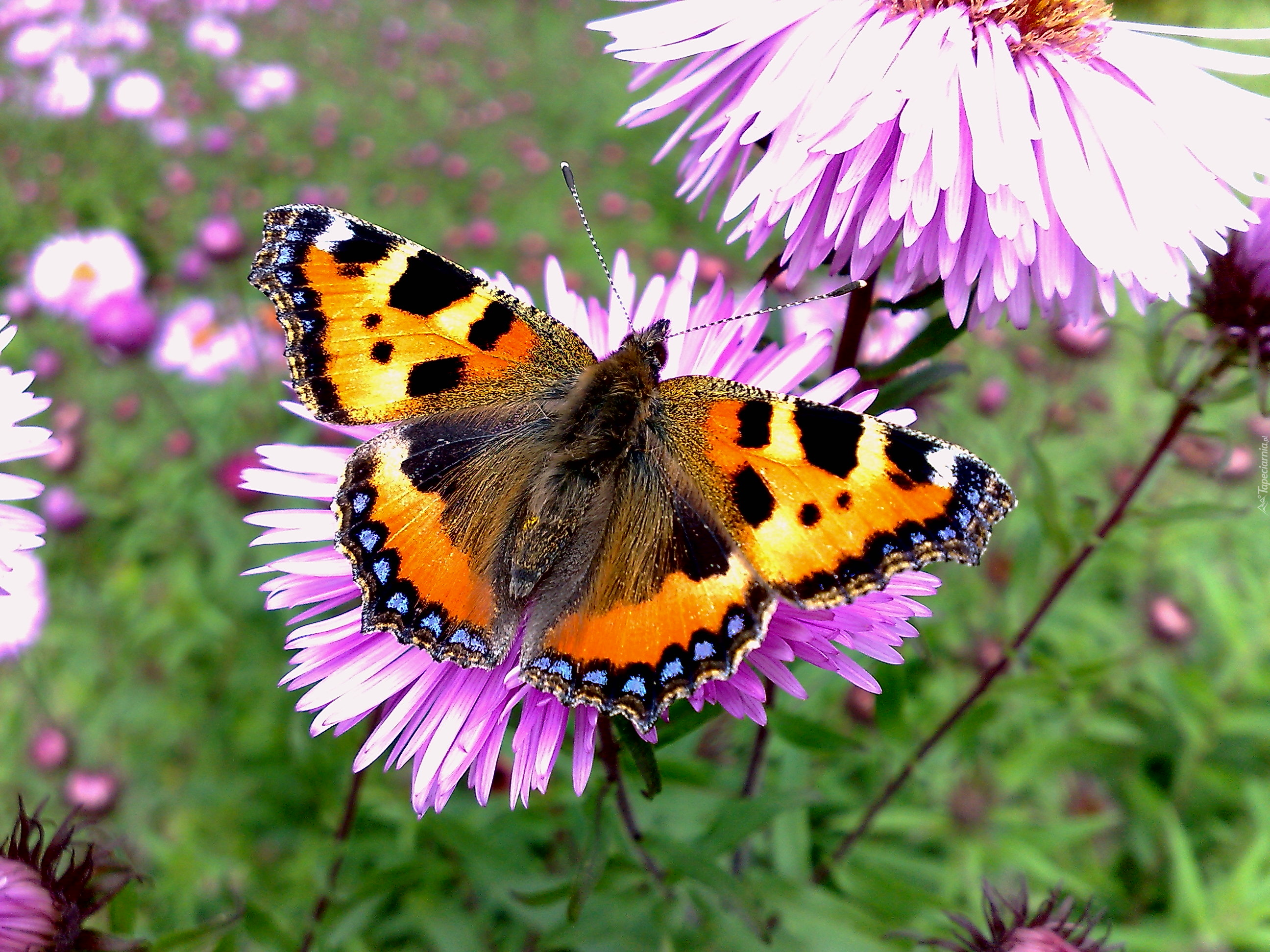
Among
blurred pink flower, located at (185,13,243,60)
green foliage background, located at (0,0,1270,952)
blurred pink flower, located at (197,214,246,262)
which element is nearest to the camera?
green foliage background, located at (0,0,1270,952)

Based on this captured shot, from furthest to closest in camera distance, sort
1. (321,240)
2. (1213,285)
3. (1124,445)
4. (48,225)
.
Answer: (48,225)
(1124,445)
(1213,285)
(321,240)

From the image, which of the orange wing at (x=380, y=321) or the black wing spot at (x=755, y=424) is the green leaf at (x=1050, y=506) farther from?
the orange wing at (x=380, y=321)

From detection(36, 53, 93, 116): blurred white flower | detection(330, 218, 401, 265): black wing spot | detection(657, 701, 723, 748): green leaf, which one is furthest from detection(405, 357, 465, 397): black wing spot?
detection(36, 53, 93, 116): blurred white flower

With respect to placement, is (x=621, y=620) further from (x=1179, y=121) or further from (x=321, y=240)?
(x=1179, y=121)

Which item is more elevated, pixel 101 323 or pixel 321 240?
pixel 321 240

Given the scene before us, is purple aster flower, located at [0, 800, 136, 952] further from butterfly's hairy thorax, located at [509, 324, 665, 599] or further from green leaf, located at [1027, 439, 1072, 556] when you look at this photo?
green leaf, located at [1027, 439, 1072, 556]

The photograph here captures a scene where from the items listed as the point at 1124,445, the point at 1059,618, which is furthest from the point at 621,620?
the point at 1124,445
